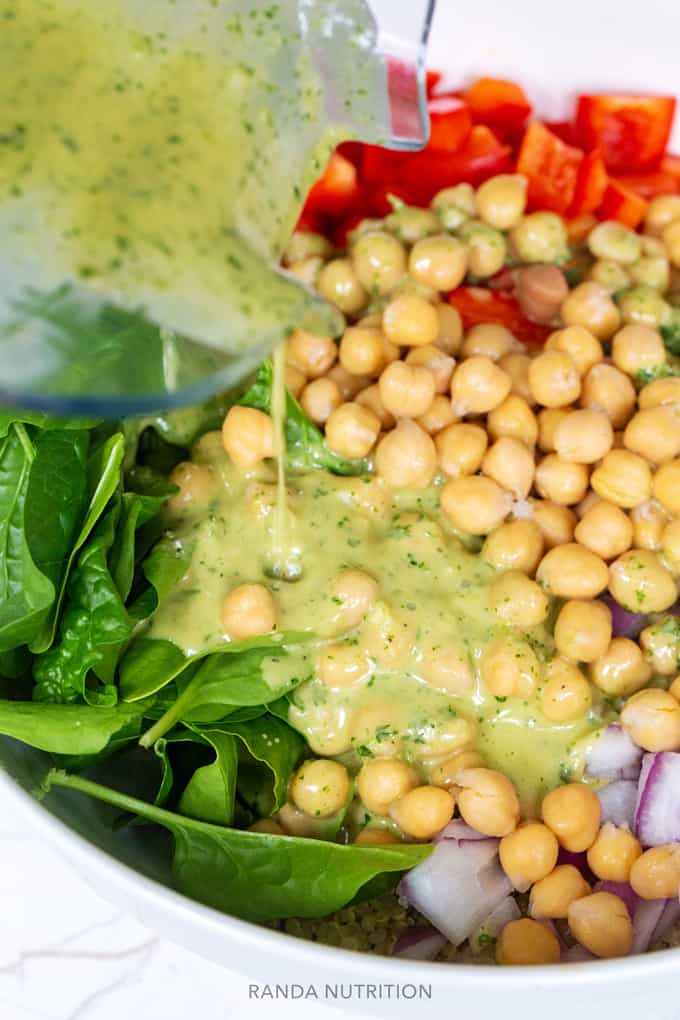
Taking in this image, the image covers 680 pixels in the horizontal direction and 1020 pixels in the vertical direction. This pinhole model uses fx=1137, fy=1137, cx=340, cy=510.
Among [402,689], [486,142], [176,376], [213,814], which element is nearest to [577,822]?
[402,689]

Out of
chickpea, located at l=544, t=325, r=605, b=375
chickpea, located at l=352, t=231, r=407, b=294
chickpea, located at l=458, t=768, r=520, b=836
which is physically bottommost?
chickpea, located at l=458, t=768, r=520, b=836

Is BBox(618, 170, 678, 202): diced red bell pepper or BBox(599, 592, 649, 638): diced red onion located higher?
BBox(618, 170, 678, 202): diced red bell pepper

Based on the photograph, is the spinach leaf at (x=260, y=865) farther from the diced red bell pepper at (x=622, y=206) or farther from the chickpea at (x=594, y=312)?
the diced red bell pepper at (x=622, y=206)

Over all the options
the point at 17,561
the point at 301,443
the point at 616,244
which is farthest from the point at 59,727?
the point at 616,244

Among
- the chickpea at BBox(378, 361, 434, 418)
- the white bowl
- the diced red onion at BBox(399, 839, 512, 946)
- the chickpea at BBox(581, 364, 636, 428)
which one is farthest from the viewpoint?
the chickpea at BBox(581, 364, 636, 428)

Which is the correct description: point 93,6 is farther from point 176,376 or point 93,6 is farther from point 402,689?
point 402,689

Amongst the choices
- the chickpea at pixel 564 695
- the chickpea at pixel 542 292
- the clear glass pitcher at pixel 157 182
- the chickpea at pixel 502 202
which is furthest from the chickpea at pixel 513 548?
the chickpea at pixel 502 202

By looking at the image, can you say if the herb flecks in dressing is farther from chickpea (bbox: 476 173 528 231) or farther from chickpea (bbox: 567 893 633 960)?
chickpea (bbox: 476 173 528 231)

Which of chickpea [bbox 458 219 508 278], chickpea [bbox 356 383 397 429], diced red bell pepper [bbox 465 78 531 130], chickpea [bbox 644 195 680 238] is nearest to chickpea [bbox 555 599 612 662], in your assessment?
chickpea [bbox 356 383 397 429]

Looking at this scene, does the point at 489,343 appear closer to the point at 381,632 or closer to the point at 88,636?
the point at 381,632
